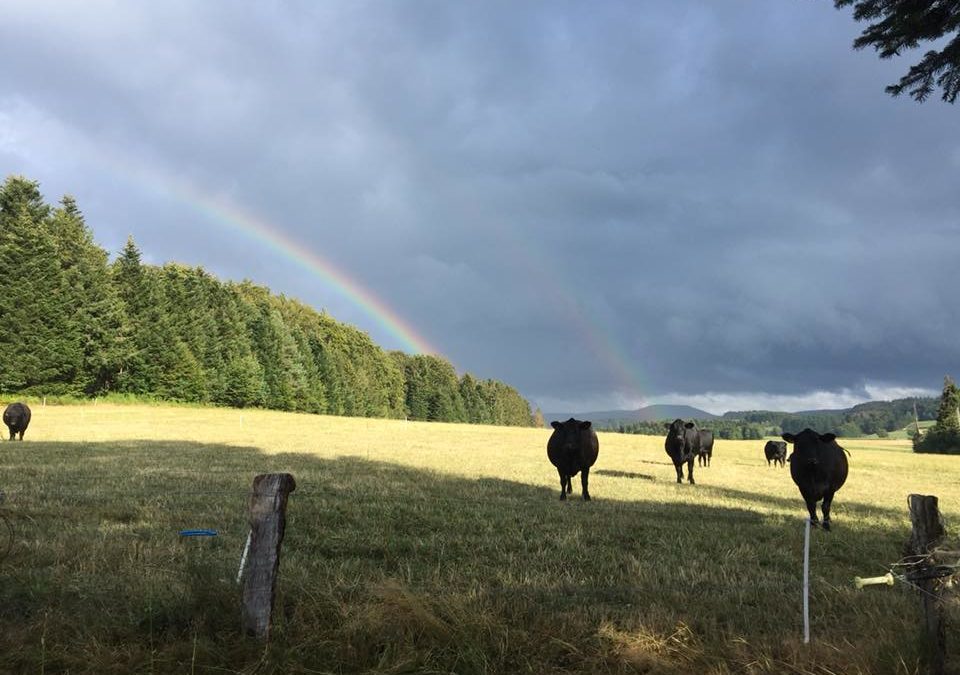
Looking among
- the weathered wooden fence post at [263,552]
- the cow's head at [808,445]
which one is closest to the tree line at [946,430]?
the cow's head at [808,445]

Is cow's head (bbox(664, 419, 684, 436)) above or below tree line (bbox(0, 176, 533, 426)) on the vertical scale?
below

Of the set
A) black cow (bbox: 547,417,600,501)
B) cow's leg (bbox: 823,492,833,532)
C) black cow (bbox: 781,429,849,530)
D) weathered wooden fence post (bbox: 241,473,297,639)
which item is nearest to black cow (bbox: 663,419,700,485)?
black cow (bbox: 547,417,600,501)

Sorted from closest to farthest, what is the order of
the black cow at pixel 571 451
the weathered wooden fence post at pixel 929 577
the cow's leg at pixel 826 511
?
the weathered wooden fence post at pixel 929 577 < the cow's leg at pixel 826 511 < the black cow at pixel 571 451

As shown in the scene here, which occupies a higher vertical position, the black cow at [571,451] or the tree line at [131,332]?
the tree line at [131,332]

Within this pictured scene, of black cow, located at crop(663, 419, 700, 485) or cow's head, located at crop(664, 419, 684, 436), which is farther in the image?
cow's head, located at crop(664, 419, 684, 436)

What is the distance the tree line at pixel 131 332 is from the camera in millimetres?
53500

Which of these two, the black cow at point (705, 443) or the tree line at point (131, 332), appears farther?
the tree line at point (131, 332)

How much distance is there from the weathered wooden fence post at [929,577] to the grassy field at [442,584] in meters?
0.11

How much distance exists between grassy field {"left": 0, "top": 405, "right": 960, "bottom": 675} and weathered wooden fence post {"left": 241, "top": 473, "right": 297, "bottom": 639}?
0.55ft

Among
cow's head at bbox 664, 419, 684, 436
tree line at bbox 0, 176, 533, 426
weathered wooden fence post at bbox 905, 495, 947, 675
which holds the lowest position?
weathered wooden fence post at bbox 905, 495, 947, 675

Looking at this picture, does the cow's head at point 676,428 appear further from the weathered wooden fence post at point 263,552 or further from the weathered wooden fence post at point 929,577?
the weathered wooden fence post at point 263,552

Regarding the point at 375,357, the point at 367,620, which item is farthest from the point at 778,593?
the point at 375,357

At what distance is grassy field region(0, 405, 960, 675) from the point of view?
4336 mm

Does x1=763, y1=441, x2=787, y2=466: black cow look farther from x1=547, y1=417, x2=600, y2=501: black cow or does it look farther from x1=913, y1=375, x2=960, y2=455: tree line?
x1=913, y1=375, x2=960, y2=455: tree line
